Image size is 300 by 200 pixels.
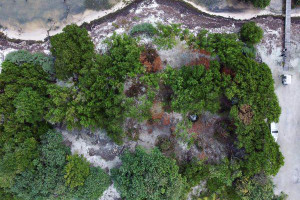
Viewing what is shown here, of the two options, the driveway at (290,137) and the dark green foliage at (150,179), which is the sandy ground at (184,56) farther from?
the dark green foliage at (150,179)

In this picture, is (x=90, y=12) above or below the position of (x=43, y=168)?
above

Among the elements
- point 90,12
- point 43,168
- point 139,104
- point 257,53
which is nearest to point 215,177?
point 139,104

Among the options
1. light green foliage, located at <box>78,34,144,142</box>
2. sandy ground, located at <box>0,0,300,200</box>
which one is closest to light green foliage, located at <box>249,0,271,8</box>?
sandy ground, located at <box>0,0,300,200</box>

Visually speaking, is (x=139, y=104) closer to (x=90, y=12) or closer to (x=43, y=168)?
(x=43, y=168)

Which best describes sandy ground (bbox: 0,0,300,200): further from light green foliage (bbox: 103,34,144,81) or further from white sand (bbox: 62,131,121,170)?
light green foliage (bbox: 103,34,144,81)

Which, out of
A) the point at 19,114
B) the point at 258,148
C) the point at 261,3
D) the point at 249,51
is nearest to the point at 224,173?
the point at 258,148

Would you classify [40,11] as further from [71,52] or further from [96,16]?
[71,52]
